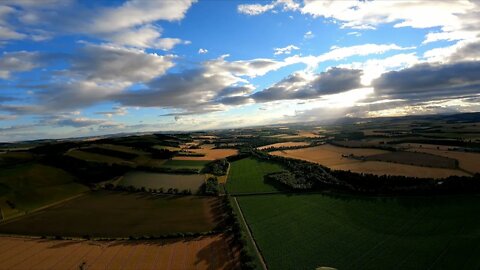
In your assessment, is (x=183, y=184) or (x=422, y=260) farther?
(x=183, y=184)

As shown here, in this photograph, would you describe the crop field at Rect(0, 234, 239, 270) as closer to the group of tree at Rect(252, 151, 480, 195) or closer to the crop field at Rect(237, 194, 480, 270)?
the crop field at Rect(237, 194, 480, 270)

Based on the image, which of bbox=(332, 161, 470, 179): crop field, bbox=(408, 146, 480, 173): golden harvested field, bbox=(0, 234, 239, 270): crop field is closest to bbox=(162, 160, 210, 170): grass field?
bbox=(332, 161, 470, 179): crop field

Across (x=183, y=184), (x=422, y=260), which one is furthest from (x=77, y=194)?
(x=422, y=260)

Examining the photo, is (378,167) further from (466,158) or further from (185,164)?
(185,164)

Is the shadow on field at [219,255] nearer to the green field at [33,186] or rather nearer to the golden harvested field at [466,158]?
the green field at [33,186]

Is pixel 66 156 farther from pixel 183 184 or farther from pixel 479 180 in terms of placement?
pixel 479 180
